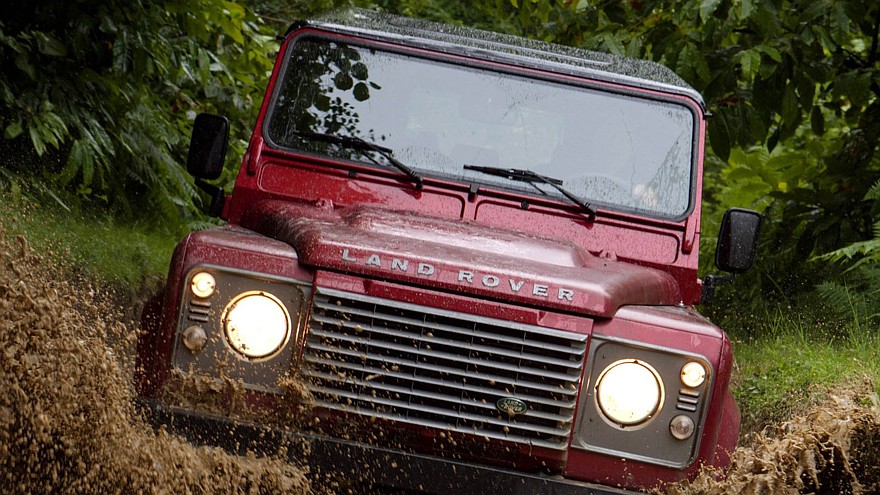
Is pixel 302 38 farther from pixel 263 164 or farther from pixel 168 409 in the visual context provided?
pixel 168 409

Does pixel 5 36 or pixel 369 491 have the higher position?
pixel 5 36

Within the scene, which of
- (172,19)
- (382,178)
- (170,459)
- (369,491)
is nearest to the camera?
(170,459)

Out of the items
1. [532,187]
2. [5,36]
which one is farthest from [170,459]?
[5,36]

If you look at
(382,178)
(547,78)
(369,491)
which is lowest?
(369,491)

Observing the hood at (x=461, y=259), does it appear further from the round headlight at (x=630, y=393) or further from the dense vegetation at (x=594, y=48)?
the dense vegetation at (x=594, y=48)

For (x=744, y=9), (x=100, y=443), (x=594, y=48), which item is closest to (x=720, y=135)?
(x=594, y=48)

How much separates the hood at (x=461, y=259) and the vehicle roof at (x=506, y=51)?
3.14 feet

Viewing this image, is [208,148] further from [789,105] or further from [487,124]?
[789,105]

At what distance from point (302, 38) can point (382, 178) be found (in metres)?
0.78

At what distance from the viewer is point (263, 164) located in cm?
489

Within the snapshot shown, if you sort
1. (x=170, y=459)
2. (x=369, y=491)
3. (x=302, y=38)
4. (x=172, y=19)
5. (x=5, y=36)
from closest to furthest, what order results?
(x=170, y=459), (x=369, y=491), (x=302, y=38), (x=5, y=36), (x=172, y=19)

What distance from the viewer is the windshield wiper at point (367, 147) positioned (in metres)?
4.76

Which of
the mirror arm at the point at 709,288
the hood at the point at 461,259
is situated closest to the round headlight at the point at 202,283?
the hood at the point at 461,259

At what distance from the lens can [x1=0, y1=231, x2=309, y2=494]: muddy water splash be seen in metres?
3.37
